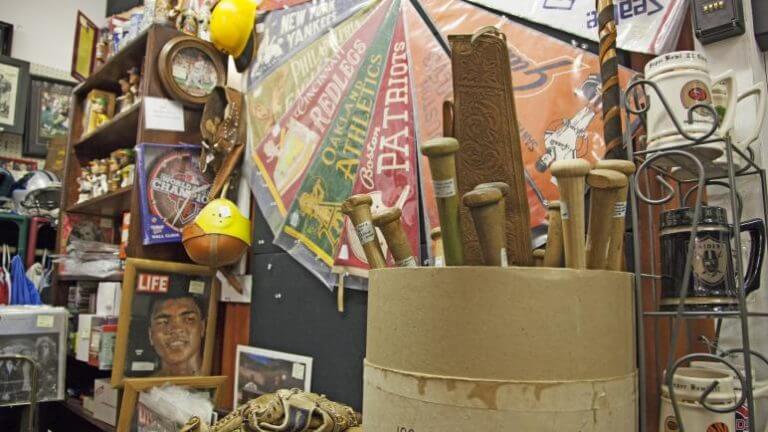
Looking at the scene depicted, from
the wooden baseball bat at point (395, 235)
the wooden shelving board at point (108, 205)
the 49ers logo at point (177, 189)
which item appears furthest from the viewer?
the wooden shelving board at point (108, 205)

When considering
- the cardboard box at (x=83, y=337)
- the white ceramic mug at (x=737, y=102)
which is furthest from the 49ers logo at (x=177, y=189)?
the white ceramic mug at (x=737, y=102)

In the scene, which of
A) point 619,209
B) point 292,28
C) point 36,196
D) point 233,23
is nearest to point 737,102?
point 619,209

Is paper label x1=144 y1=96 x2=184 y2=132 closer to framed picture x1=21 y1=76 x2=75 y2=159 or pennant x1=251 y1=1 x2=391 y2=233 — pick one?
pennant x1=251 y1=1 x2=391 y2=233

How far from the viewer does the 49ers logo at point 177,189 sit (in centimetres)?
203

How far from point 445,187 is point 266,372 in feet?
4.48

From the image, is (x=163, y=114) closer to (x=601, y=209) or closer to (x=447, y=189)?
(x=447, y=189)

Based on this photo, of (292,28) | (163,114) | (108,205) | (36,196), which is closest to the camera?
(292,28)

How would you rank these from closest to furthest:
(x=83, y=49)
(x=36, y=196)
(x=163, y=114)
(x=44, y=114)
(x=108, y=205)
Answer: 1. (x=163, y=114)
2. (x=108, y=205)
3. (x=83, y=49)
4. (x=36, y=196)
5. (x=44, y=114)

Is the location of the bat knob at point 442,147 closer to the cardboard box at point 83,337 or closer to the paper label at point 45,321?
the cardboard box at point 83,337

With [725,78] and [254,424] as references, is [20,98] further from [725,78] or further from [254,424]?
[725,78]

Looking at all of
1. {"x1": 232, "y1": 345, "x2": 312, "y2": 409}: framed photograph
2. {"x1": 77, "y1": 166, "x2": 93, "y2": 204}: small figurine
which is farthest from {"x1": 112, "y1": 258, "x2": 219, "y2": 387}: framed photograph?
{"x1": 77, "y1": 166, "x2": 93, "y2": 204}: small figurine

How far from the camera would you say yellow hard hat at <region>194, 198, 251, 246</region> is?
73.7 inches

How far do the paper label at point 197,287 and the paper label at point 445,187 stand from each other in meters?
1.58

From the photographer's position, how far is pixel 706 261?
82 cm
